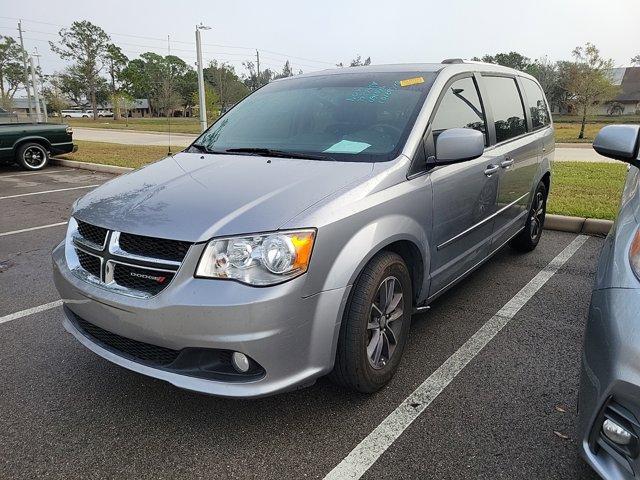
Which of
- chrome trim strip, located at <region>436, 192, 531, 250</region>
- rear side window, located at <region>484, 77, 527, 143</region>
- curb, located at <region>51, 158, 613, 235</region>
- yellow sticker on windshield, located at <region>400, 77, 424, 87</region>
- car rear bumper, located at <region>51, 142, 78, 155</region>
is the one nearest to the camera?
chrome trim strip, located at <region>436, 192, 531, 250</region>

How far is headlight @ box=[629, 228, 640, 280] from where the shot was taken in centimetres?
182

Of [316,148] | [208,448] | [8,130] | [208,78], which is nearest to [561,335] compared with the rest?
[316,148]

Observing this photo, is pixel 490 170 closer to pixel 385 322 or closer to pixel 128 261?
pixel 385 322

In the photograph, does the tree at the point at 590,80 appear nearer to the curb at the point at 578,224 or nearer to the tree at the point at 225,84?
the curb at the point at 578,224

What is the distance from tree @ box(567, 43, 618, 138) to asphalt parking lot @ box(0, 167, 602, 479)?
29.8m

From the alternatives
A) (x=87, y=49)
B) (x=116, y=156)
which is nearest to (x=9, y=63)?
(x=87, y=49)

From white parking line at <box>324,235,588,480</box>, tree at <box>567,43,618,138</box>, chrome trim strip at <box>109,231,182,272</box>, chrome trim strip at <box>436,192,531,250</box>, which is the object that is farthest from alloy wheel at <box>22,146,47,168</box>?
tree at <box>567,43,618,138</box>

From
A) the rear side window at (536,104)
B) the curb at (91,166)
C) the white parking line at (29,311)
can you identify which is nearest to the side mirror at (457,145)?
the rear side window at (536,104)

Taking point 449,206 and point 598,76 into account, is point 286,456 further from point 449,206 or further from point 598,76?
point 598,76

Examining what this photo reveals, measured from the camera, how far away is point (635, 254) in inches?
74.1

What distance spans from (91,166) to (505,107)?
35.5ft

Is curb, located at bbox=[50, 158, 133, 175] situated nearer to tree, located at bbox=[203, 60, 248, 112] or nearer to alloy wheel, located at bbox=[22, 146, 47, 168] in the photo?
alloy wheel, located at bbox=[22, 146, 47, 168]

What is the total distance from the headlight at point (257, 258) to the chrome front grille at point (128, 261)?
0.44ft

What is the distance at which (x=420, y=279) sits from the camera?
3.00m
